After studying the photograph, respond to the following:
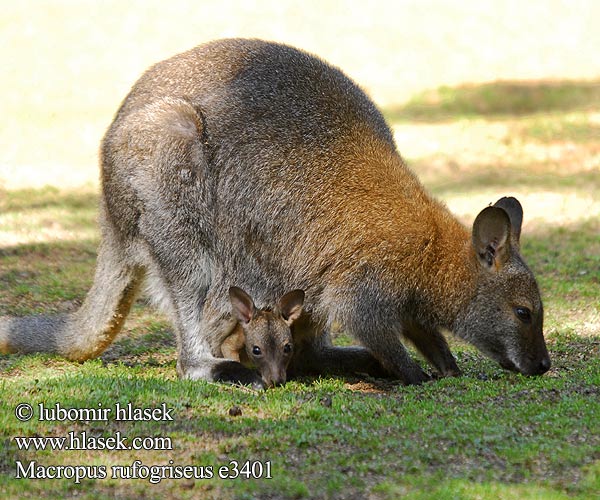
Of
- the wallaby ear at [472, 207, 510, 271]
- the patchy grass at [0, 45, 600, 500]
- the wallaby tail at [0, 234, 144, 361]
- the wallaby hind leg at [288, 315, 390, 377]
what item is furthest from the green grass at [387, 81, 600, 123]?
the wallaby ear at [472, 207, 510, 271]

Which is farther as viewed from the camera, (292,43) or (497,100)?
(292,43)

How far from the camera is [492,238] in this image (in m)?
6.37

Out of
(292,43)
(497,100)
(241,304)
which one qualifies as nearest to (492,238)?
(241,304)

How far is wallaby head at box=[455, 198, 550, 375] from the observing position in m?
6.34

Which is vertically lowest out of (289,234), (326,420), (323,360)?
(323,360)

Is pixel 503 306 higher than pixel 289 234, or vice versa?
pixel 289 234

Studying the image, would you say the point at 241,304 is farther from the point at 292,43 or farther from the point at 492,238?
the point at 292,43

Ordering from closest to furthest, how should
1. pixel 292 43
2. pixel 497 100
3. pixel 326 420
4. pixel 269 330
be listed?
pixel 326 420, pixel 269 330, pixel 497 100, pixel 292 43

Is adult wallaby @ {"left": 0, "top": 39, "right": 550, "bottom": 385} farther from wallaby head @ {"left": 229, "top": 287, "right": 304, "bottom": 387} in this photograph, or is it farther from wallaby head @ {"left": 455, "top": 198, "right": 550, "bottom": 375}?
wallaby head @ {"left": 229, "top": 287, "right": 304, "bottom": 387}

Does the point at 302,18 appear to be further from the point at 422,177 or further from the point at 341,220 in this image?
the point at 341,220

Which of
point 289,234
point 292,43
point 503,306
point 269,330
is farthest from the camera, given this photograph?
point 292,43

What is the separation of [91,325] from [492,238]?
2.65 metres

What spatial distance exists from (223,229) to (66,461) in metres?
2.21

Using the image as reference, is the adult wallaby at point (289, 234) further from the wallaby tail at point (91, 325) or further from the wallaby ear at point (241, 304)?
the wallaby ear at point (241, 304)
